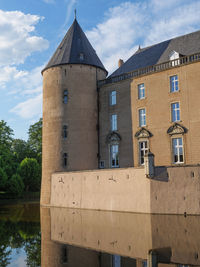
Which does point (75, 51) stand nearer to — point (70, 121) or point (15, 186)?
point (70, 121)

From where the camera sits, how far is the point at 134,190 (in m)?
21.4

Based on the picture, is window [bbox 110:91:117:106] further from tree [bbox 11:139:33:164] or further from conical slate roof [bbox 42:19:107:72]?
tree [bbox 11:139:33:164]

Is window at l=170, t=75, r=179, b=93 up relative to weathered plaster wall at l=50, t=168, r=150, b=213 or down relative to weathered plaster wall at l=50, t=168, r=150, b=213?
up

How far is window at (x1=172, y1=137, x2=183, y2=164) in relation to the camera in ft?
79.5

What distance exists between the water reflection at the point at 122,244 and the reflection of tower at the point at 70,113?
13442 mm

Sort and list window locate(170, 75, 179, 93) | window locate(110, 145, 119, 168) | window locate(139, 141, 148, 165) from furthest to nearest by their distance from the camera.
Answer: window locate(110, 145, 119, 168)
window locate(139, 141, 148, 165)
window locate(170, 75, 179, 93)

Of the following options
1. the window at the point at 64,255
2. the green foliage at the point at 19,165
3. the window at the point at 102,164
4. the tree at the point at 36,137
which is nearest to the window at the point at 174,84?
the window at the point at 102,164

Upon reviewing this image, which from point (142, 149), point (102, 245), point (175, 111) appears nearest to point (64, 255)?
point (102, 245)

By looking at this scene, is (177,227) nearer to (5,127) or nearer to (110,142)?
(110,142)

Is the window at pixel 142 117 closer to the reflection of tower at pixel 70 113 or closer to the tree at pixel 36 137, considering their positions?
the reflection of tower at pixel 70 113

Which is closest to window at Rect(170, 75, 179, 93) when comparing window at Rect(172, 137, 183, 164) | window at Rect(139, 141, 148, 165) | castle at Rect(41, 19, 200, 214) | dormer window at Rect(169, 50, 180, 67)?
castle at Rect(41, 19, 200, 214)

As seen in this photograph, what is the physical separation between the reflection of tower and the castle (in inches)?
3.7

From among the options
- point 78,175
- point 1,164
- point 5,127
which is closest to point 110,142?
point 78,175

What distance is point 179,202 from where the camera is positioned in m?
19.4
